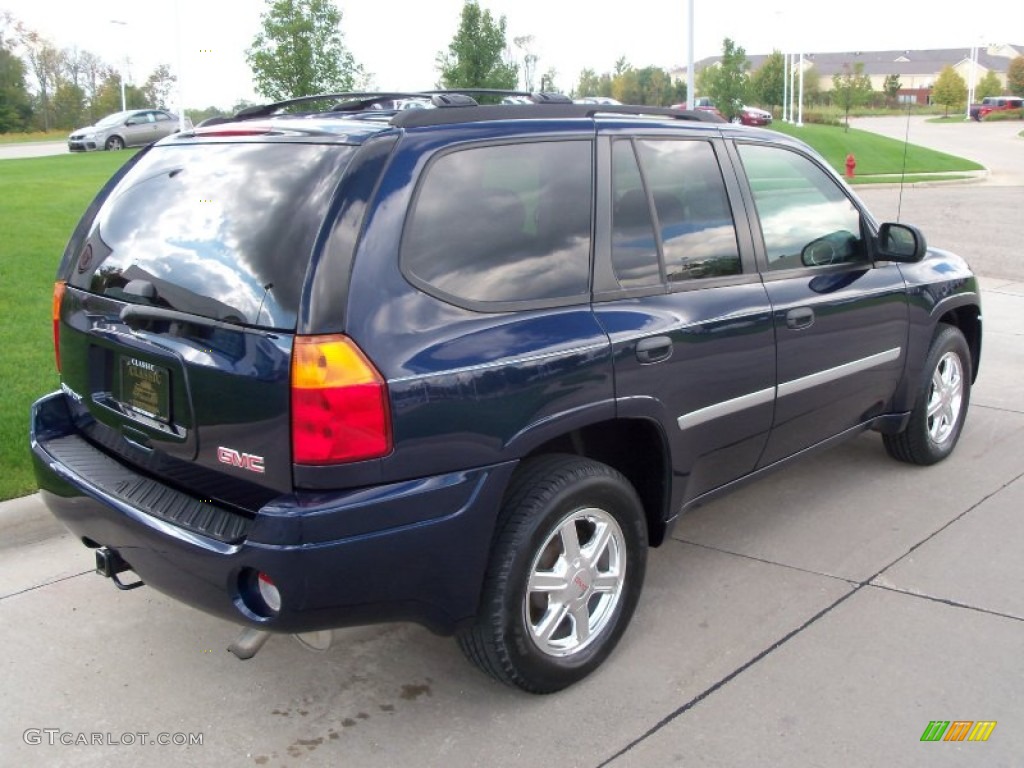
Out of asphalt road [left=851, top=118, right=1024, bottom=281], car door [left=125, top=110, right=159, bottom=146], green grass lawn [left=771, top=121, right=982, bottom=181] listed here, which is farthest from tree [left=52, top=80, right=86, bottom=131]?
asphalt road [left=851, top=118, right=1024, bottom=281]

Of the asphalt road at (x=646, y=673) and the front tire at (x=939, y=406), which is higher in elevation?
the front tire at (x=939, y=406)

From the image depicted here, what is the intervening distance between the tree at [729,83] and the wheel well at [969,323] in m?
37.4

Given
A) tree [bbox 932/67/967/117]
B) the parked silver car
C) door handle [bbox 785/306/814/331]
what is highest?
tree [bbox 932/67/967/117]

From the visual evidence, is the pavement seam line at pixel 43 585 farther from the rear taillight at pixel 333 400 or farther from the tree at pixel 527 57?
the tree at pixel 527 57

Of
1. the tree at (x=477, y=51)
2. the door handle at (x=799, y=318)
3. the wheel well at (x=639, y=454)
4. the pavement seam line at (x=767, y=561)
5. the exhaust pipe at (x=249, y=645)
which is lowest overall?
the pavement seam line at (x=767, y=561)

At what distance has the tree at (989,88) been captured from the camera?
98.4 metres

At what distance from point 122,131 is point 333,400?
30.5 meters

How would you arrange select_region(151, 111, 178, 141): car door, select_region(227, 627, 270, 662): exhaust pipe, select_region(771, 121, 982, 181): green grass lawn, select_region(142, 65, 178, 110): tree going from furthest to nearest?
select_region(142, 65, 178, 110): tree < select_region(151, 111, 178, 141): car door < select_region(771, 121, 982, 181): green grass lawn < select_region(227, 627, 270, 662): exhaust pipe

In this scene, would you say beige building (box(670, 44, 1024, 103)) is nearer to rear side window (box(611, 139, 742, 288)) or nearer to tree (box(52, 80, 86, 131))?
tree (box(52, 80, 86, 131))

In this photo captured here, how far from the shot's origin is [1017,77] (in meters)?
97.8

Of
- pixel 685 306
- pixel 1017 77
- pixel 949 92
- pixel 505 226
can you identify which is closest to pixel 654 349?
pixel 685 306

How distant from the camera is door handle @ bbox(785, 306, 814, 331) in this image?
418 cm

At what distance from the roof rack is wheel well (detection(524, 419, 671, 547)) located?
108cm

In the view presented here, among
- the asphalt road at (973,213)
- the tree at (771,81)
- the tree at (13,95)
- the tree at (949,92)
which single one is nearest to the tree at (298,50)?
the asphalt road at (973,213)
